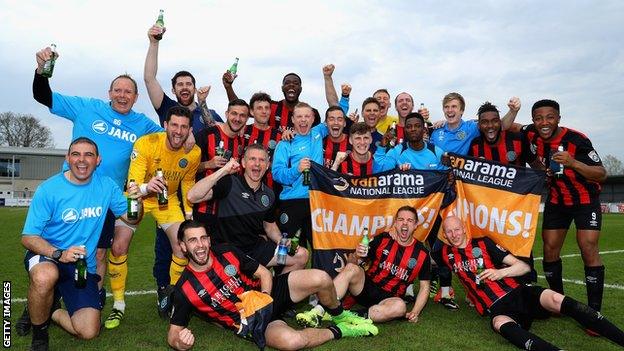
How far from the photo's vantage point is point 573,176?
5887 millimetres

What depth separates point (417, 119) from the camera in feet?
21.4

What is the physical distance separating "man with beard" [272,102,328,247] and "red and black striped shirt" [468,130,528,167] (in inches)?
92.7

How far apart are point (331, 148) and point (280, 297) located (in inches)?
99.4

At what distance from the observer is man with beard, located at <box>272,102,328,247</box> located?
6379 mm

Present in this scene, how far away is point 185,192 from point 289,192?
1393mm

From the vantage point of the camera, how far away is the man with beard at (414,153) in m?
6.53

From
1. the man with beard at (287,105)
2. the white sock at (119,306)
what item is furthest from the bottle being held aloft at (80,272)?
the man with beard at (287,105)

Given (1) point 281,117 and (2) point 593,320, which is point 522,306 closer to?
(2) point 593,320

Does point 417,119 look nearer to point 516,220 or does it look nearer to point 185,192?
point 516,220

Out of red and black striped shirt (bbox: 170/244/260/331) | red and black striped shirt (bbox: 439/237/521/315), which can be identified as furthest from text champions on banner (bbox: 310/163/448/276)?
red and black striped shirt (bbox: 170/244/260/331)

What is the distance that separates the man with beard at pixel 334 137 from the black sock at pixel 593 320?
3.33m

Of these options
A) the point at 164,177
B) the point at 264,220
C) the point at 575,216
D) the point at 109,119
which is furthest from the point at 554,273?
the point at 109,119

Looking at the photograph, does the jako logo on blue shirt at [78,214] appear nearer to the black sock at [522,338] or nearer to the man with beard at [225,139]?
the man with beard at [225,139]

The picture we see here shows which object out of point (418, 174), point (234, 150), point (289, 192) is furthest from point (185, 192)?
point (418, 174)
